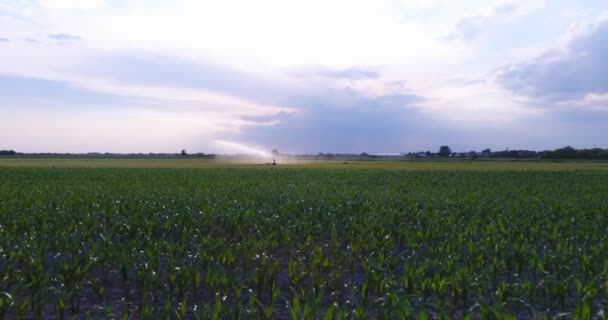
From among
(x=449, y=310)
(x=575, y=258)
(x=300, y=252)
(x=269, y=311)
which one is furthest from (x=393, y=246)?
(x=269, y=311)

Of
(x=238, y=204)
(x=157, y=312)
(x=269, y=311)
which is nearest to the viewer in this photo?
(x=269, y=311)

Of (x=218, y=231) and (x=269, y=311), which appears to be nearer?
(x=269, y=311)

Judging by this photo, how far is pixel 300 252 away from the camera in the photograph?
920 cm

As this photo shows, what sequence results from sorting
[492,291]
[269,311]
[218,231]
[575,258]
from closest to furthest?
[269,311] < [492,291] < [575,258] < [218,231]

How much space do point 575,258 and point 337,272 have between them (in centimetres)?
431

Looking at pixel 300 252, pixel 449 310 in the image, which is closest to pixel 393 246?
pixel 300 252

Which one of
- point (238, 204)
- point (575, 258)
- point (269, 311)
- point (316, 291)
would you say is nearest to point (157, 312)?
point (269, 311)

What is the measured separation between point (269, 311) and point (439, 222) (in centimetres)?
832

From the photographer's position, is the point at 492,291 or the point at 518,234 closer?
the point at 492,291

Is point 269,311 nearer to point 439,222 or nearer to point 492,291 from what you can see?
point 492,291

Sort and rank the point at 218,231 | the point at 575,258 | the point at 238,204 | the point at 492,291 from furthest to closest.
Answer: the point at 238,204 < the point at 218,231 < the point at 575,258 < the point at 492,291

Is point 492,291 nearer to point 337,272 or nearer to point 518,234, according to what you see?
point 337,272

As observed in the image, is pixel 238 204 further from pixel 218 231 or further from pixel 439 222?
pixel 439 222

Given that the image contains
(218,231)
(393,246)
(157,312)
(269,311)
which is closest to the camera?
(269,311)
